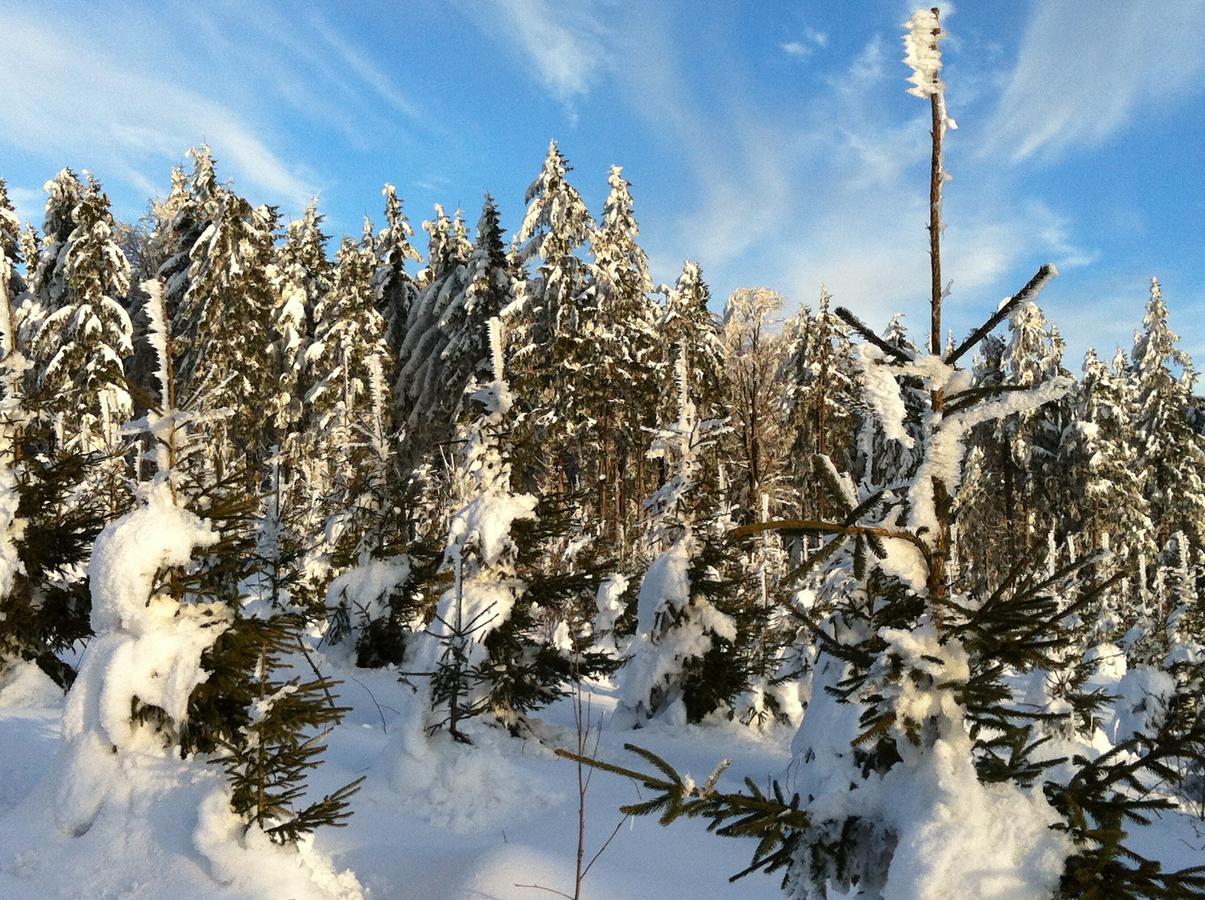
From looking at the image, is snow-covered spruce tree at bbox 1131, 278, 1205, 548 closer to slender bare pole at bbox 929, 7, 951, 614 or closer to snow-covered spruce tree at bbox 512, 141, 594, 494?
snow-covered spruce tree at bbox 512, 141, 594, 494

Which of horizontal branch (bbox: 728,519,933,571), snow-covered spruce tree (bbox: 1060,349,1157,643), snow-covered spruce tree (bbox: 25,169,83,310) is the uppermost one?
snow-covered spruce tree (bbox: 25,169,83,310)

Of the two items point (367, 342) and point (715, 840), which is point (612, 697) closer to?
point (715, 840)

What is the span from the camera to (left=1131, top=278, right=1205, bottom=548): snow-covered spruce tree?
3644 cm

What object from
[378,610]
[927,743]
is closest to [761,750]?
[378,610]

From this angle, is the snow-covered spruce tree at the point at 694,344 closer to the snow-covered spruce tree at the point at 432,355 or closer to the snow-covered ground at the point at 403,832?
the snow-covered spruce tree at the point at 432,355

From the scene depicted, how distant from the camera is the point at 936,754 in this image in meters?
2.99

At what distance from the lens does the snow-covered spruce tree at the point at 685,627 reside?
36.5 ft

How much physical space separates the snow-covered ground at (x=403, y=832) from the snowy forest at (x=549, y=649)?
1.2 inches

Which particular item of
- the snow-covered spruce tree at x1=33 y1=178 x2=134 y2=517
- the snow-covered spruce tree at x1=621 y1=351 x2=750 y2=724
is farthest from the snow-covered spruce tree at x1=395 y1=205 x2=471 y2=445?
the snow-covered spruce tree at x1=621 y1=351 x2=750 y2=724

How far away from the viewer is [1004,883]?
270cm

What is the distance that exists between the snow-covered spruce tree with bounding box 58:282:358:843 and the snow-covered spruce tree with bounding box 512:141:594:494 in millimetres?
18650

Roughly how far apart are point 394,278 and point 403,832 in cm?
3067

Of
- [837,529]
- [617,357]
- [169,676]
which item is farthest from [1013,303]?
[617,357]

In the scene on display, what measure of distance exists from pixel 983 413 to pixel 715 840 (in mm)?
5447
